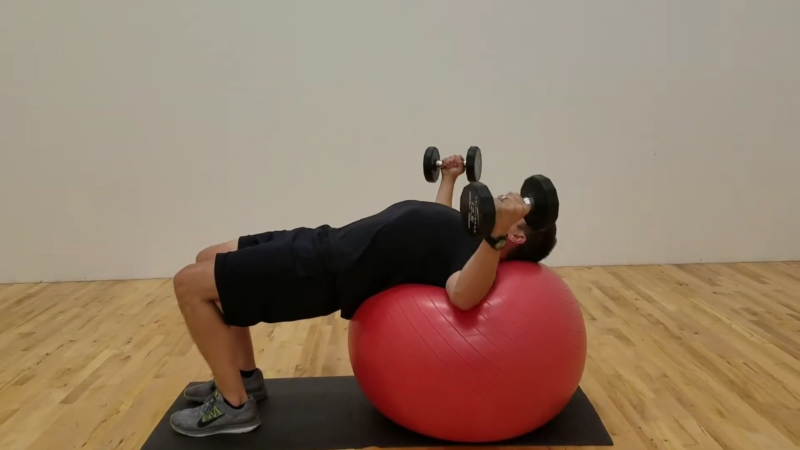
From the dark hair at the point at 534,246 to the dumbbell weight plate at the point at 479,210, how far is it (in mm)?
361

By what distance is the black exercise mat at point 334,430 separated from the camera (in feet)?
5.88

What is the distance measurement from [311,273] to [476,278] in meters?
0.49

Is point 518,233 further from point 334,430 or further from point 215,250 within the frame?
point 215,250

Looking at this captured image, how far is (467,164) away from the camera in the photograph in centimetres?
226

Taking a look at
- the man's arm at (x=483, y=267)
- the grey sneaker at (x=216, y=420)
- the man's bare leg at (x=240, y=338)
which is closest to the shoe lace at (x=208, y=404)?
the grey sneaker at (x=216, y=420)

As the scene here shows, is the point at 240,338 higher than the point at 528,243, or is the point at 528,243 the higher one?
the point at 528,243

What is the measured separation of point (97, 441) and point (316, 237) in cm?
87

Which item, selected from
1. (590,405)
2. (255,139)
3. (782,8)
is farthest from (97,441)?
(782,8)

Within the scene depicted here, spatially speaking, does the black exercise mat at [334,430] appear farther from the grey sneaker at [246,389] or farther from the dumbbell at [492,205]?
the dumbbell at [492,205]

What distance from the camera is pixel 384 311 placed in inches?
69.1

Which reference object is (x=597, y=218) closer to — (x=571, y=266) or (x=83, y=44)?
(x=571, y=266)

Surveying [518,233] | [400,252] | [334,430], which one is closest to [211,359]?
[334,430]

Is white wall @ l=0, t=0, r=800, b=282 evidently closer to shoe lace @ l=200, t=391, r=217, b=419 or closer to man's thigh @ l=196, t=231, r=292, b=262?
man's thigh @ l=196, t=231, r=292, b=262

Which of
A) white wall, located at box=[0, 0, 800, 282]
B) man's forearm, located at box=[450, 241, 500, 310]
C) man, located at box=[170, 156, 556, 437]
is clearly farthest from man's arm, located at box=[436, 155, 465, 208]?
white wall, located at box=[0, 0, 800, 282]
